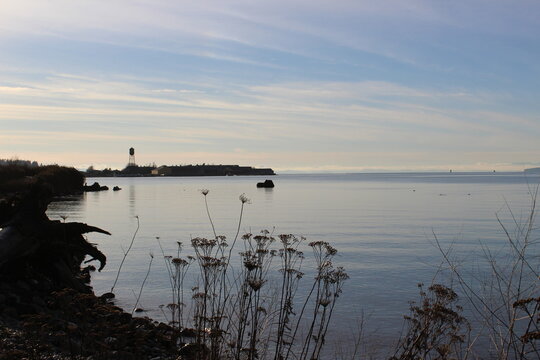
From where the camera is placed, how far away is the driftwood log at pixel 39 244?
12391mm

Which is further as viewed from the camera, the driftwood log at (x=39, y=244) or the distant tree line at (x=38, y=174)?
the distant tree line at (x=38, y=174)

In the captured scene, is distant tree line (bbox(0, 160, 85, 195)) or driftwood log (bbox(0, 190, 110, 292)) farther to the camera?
distant tree line (bbox(0, 160, 85, 195))

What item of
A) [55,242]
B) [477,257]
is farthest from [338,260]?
[55,242]

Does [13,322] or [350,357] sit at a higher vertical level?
[13,322]

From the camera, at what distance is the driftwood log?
12.4 m

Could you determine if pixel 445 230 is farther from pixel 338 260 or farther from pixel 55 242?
pixel 55 242

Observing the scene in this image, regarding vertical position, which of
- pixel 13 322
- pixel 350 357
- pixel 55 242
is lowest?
pixel 350 357

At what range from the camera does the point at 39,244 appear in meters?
12.8

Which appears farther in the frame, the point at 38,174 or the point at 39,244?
the point at 38,174

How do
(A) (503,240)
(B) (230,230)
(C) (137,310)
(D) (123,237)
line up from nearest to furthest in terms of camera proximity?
(C) (137,310), (A) (503,240), (D) (123,237), (B) (230,230)

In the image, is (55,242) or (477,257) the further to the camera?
(477,257)

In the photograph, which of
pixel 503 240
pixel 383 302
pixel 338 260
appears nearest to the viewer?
pixel 383 302

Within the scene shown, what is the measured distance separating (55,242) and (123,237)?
17.5 meters

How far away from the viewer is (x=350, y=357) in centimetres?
1037
